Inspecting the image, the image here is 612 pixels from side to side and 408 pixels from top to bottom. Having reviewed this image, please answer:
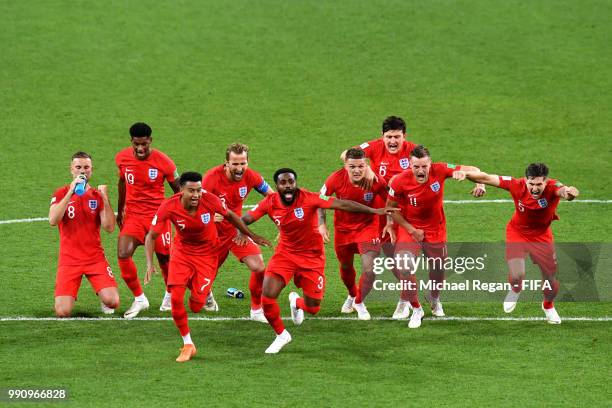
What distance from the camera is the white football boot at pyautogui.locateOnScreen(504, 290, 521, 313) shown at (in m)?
14.9

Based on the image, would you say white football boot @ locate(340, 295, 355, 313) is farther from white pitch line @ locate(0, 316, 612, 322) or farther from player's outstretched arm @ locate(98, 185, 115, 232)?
player's outstretched arm @ locate(98, 185, 115, 232)

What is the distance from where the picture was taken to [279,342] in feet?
43.4

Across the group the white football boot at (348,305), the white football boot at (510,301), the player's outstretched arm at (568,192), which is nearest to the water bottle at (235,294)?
the white football boot at (348,305)

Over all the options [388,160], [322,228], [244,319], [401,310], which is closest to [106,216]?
[244,319]

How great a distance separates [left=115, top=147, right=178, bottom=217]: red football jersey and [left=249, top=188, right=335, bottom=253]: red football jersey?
203 cm

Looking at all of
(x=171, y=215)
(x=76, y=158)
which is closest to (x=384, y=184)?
(x=171, y=215)

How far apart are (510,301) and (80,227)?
550 cm

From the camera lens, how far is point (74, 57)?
2758 cm

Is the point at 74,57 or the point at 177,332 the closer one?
the point at 177,332

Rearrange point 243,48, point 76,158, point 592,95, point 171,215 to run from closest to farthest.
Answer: point 171,215 → point 76,158 → point 592,95 → point 243,48

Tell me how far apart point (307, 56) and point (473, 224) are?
32.3ft

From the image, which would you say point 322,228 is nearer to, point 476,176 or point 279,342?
point 279,342

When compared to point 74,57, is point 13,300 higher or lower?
lower

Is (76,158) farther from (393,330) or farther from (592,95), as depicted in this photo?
(592,95)
